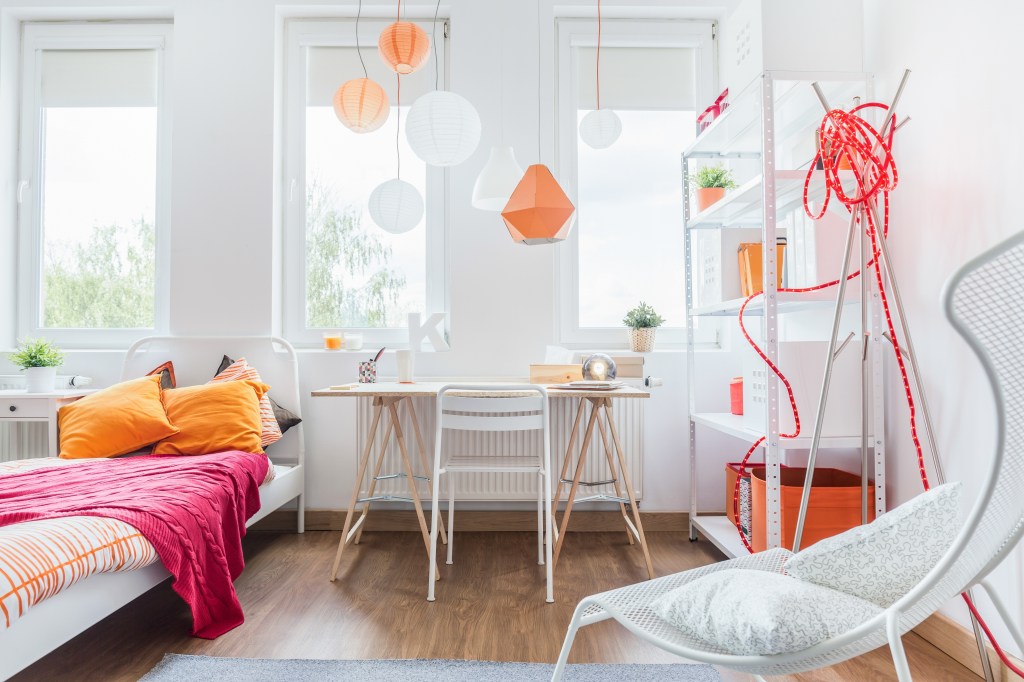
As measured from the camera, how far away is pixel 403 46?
7.61 feet

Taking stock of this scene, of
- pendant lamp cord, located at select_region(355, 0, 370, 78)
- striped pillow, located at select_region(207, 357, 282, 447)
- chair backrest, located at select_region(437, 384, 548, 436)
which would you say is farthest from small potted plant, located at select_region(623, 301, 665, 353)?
pendant lamp cord, located at select_region(355, 0, 370, 78)

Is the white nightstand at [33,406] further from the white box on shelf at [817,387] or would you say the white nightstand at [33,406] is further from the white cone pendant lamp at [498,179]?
the white box on shelf at [817,387]

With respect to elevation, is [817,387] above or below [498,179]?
below

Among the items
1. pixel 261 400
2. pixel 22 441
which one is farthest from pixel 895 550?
pixel 22 441

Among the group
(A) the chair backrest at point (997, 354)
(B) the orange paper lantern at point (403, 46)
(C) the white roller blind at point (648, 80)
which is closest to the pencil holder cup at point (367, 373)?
(B) the orange paper lantern at point (403, 46)

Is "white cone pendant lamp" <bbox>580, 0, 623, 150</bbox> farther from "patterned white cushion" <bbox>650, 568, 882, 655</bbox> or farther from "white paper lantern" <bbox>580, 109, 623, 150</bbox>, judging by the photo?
"patterned white cushion" <bbox>650, 568, 882, 655</bbox>

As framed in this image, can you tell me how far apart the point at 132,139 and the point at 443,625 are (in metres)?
3.13

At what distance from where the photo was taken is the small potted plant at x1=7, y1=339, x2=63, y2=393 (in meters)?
2.81

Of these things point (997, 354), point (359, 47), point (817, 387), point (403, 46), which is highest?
point (359, 47)

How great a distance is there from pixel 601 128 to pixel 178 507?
2378mm

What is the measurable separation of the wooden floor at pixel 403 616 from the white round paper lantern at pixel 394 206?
1.51 m

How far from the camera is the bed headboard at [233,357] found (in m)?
2.99

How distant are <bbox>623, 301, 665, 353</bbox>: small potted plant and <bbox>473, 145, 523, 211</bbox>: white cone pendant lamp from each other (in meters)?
1.02

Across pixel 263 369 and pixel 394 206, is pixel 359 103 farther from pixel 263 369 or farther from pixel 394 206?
pixel 263 369
